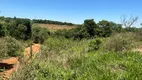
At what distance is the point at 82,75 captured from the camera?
9.10 m

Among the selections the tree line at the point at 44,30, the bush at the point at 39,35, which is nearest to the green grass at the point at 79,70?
the bush at the point at 39,35

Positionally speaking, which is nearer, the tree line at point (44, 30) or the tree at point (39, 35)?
the tree at point (39, 35)

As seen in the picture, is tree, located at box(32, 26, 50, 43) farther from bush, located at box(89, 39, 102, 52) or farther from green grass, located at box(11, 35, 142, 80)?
green grass, located at box(11, 35, 142, 80)

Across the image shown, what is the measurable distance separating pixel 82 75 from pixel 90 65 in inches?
75.7

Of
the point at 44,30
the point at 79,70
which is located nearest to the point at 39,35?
the point at 44,30

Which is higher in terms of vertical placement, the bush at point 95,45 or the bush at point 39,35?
the bush at point 95,45

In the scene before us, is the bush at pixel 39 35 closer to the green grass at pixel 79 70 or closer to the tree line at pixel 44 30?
the tree line at pixel 44 30

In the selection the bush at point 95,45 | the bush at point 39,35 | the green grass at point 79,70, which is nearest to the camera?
Answer: the green grass at point 79,70

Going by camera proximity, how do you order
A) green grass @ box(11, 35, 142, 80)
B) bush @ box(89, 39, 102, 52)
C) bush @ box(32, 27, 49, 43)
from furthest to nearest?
1. bush @ box(32, 27, 49, 43)
2. bush @ box(89, 39, 102, 52)
3. green grass @ box(11, 35, 142, 80)

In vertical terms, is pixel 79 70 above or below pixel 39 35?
above

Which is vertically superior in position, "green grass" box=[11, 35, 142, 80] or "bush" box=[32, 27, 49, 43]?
"green grass" box=[11, 35, 142, 80]

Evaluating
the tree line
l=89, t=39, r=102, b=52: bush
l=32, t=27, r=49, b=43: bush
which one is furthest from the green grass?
the tree line

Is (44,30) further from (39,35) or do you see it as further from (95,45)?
(95,45)

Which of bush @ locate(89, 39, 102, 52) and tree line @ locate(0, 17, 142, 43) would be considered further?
tree line @ locate(0, 17, 142, 43)
